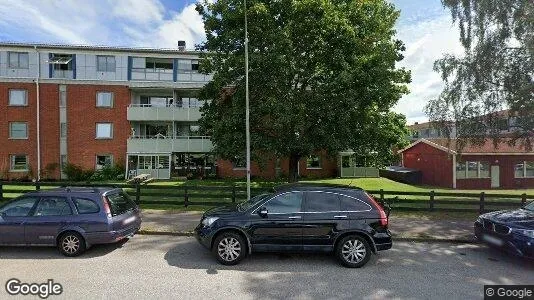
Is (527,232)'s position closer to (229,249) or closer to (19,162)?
(229,249)

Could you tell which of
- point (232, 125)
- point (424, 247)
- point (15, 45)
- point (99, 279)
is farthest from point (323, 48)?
point (15, 45)

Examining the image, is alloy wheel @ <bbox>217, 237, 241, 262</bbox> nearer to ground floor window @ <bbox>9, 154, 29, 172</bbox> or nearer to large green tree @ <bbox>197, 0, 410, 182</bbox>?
large green tree @ <bbox>197, 0, 410, 182</bbox>

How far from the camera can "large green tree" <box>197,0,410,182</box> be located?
14445 millimetres

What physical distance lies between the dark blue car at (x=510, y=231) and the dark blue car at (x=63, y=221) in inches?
317

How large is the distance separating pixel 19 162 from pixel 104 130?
272 inches

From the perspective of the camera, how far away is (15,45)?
941 inches

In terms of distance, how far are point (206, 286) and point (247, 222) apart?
149 cm

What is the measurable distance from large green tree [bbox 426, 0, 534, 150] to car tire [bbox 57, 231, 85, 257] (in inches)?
600

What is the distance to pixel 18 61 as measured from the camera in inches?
958

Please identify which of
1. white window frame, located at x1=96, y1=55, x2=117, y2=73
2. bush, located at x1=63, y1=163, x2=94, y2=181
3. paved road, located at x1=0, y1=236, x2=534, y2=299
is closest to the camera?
paved road, located at x1=0, y1=236, x2=534, y2=299

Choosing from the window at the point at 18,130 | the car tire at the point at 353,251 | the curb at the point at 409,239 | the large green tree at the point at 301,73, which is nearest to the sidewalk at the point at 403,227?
the curb at the point at 409,239

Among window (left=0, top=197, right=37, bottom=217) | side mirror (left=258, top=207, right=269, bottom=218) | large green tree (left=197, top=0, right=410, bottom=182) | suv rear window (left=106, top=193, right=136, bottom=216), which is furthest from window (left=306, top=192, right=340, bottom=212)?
large green tree (left=197, top=0, right=410, bottom=182)

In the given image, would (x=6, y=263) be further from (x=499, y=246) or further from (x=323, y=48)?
(x=323, y=48)

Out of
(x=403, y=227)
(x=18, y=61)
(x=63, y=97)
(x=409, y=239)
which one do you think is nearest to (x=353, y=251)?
(x=409, y=239)
